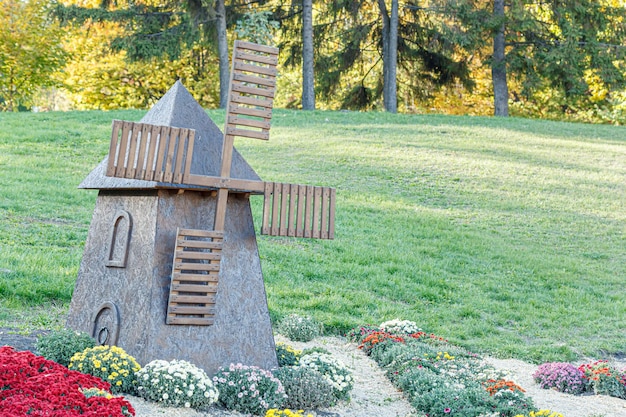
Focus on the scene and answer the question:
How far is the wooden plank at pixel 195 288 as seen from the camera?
6.21 m

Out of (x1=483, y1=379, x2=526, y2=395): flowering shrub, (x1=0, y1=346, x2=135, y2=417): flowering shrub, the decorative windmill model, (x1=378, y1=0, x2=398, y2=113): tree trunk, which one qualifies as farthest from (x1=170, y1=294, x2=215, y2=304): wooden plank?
(x1=378, y1=0, x2=398, y2=113): tree trunk

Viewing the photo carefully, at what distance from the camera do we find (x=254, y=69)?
6641 mm

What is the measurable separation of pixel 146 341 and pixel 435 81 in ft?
86.6

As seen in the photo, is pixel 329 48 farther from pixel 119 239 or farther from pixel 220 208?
pixel 220 208

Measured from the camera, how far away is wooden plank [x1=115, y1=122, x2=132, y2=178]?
5703mm

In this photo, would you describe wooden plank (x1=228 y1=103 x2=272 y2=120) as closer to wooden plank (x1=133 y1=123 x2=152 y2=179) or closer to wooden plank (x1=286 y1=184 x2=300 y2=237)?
wooden plank (x1=286 y1=184 x2=300 y2=237)

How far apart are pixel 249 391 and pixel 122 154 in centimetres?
213

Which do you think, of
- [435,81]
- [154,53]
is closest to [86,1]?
[154,53]

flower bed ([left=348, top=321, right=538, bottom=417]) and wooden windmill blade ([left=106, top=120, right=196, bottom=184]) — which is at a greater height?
wooden windmill blade ([left=106, top=120, right=196, bottom=184])

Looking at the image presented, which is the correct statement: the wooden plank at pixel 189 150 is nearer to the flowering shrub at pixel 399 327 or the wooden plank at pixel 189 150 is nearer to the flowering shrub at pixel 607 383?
the flowering shrub at pixel 399 327

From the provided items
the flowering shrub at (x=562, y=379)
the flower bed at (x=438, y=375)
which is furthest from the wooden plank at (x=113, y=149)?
the flowering shrub at (x=562, y=379)

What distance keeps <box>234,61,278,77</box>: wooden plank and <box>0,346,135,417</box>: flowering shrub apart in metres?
2.88

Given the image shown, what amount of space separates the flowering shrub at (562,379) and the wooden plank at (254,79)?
14.4ft

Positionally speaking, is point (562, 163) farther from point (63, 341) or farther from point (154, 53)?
point (63, 341)
